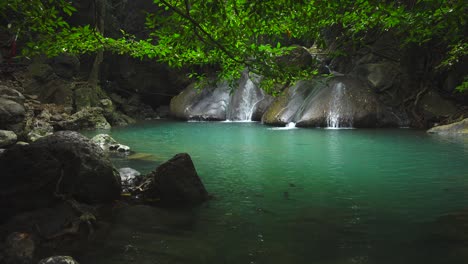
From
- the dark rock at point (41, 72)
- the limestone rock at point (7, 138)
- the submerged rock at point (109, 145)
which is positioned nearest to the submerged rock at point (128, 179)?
the limestone rock at point (7, 138)

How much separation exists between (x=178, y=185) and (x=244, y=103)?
22562 millimetres

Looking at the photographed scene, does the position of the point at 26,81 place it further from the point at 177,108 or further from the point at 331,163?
the point at 331,163

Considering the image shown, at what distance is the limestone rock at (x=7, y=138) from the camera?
39.4ft

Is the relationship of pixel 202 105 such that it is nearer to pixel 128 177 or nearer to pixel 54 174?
pixel 128 177

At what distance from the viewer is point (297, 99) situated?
25.9 m

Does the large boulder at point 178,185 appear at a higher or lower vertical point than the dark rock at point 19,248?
higher

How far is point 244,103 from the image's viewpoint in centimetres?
3005

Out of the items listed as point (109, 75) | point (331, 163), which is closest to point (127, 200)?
point (331, 163)

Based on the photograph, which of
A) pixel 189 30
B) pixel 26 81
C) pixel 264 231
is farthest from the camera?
pixel 26 81

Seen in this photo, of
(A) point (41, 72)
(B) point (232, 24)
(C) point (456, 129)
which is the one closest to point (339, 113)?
(C) point (456, 129)

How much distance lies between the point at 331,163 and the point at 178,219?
6.89 meters

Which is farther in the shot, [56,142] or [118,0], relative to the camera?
[118,0]

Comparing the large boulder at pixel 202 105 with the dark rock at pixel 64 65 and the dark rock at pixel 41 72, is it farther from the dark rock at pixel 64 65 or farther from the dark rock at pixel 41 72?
the dark rock at pixel 41 72

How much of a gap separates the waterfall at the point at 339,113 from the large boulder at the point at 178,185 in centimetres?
1684
